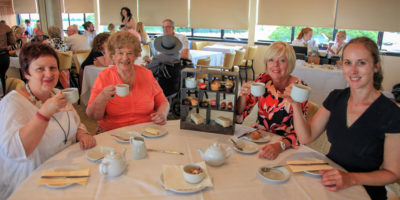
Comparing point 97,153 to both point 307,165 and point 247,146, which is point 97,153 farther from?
point 307,165

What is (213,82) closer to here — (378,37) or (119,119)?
(119,119)

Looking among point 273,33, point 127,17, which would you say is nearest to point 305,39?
point 273,33

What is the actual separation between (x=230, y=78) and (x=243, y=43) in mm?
6198

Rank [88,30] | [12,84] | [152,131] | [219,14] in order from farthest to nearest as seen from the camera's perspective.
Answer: [219,14] < [88,30] < [12,84] < [152,131]

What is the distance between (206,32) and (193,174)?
295 inches

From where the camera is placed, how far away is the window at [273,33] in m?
7.33

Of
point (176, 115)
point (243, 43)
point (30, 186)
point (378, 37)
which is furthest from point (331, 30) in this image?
point (30, 186)

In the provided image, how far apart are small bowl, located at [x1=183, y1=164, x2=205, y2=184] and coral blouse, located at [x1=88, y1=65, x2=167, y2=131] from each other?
35.0 inches

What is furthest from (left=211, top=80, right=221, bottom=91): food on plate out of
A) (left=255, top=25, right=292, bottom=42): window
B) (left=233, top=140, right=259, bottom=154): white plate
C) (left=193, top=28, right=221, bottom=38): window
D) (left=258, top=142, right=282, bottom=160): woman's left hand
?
(left=193, top=28, right=221, bottom=38): window

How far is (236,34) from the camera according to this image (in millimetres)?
7844

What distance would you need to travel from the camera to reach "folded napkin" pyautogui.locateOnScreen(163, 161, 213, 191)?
43.3 inches

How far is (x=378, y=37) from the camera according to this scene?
20.9ft

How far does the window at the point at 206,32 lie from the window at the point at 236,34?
0.82 feet

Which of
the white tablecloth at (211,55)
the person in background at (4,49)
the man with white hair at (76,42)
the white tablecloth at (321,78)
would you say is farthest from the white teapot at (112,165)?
the man with white hair at (76,42)
